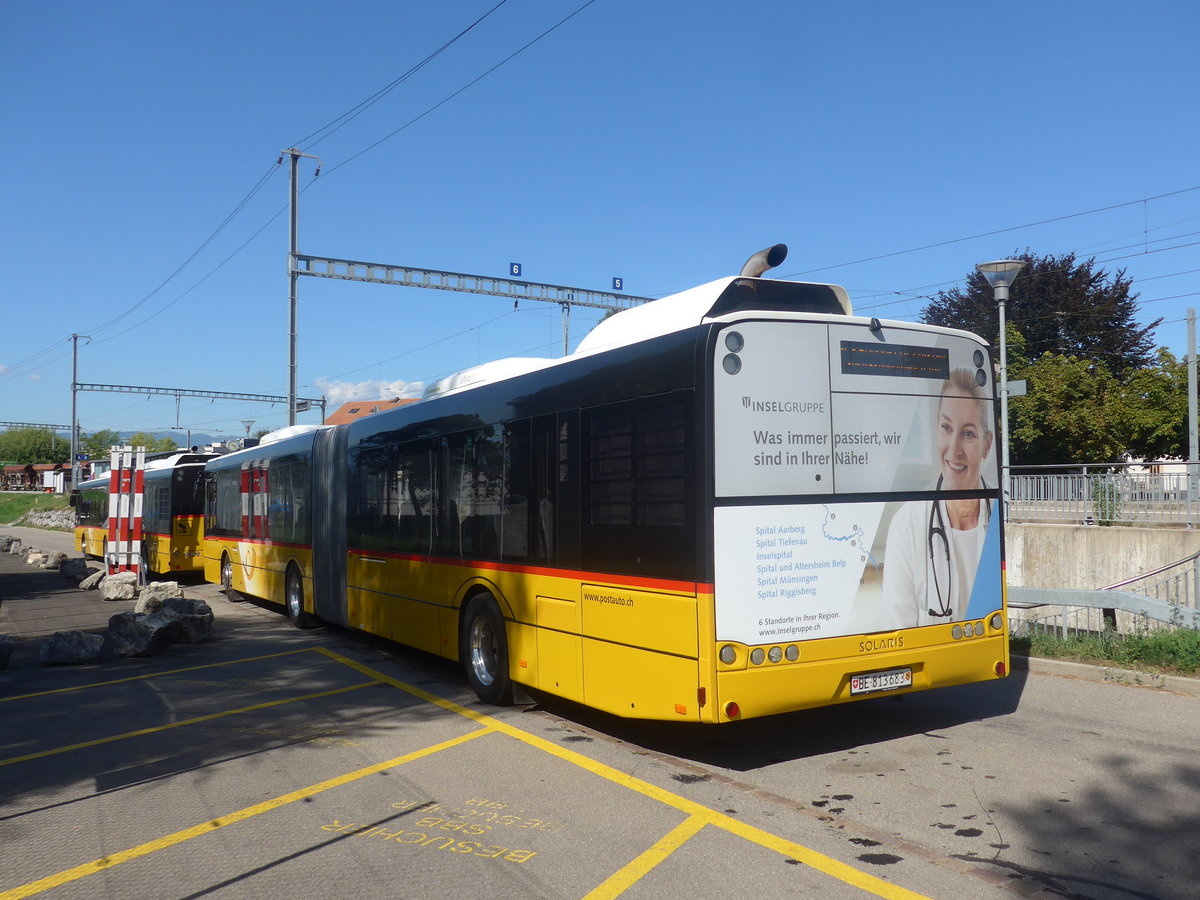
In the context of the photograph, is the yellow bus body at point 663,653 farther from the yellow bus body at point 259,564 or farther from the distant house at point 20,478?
the distant house at point 20,478

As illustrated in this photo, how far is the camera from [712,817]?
18.2 feet

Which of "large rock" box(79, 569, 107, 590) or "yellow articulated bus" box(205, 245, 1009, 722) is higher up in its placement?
"yellow articulated bus" box(205, 245, 1009, 722)

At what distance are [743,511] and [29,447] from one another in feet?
554

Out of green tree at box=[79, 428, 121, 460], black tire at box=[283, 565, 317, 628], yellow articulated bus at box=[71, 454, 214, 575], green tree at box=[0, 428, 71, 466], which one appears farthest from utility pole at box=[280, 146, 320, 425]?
green tree at box=[0, 428, 71, 466]

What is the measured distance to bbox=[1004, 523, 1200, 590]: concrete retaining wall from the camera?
15164mm

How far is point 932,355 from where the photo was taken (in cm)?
714

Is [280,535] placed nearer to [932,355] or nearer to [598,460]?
[598,460]

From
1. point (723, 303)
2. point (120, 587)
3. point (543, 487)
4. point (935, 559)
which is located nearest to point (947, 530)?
point (935, 559)

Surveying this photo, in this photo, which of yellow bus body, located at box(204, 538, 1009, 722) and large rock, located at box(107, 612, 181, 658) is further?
large rock, located at box(107, 612, 181, 658)

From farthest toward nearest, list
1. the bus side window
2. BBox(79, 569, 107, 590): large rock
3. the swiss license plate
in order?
BBox(79, 569, 107, 590): large rock → the bus side window → the swiss license plate

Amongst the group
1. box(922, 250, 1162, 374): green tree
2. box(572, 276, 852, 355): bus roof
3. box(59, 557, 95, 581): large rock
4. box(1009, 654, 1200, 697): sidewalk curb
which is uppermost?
box(922, 250, 1162, 374): green tree

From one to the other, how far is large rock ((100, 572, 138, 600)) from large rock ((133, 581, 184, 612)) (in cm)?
282

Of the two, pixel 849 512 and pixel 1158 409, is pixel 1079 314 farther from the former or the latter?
pixel 849 512

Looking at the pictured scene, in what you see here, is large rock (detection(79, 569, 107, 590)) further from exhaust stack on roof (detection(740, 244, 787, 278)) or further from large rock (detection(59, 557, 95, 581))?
exhaust stack on roof (detection(740, 244, 787, 278))
